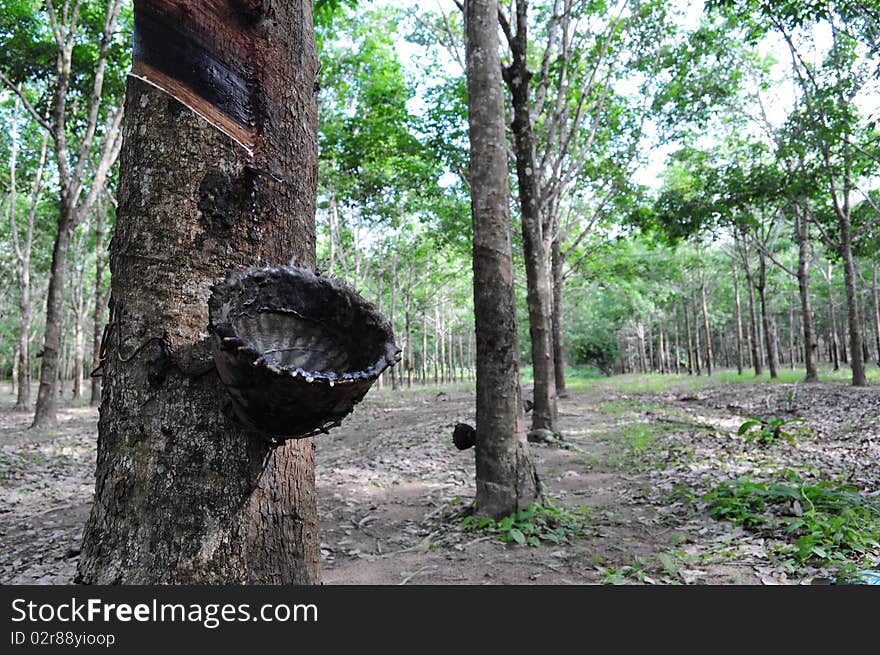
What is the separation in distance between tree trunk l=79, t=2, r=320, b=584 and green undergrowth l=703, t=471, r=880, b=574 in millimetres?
3483

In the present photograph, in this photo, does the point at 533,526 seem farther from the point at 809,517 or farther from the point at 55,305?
the point at 55,305

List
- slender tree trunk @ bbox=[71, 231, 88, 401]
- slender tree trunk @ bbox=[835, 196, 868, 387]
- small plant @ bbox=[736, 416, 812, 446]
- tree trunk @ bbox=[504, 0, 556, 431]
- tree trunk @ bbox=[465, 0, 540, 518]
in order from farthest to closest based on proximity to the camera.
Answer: slender tree trunk @ bbox=[71, 231, 88, 401] → slender tree trunk @ bbox=[835, 196, 868, 387] → tree trunk @ bbox=[504, 0, 556, 431] → small plant @ bbox=[736, 416, 812, 446] → tree trunk @ bbox=[465, 0, 540, 518]

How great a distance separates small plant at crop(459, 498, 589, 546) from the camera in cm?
452

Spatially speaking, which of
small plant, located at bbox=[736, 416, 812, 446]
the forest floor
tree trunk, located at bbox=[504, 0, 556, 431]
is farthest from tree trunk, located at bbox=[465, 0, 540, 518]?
small plant, located at bbox=[736, 416, 812, 446]

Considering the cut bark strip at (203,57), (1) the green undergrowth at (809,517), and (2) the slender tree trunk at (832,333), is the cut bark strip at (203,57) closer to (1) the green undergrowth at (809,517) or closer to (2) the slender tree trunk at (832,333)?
(1) the green undergrowth at (809,517)

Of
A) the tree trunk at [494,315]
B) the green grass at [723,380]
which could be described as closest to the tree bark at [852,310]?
the green grass at [723,380]

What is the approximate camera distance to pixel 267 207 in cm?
168

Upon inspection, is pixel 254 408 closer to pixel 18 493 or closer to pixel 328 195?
pixel 18 493

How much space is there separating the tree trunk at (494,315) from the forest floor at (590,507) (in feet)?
1.15

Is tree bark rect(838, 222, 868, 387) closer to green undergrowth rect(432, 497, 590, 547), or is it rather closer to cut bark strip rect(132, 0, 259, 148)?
green undergrowth rect(432, 497, 590, 547)

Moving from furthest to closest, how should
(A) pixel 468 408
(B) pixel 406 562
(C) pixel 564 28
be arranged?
1. (A) pixel 468 408
2. (C) pixel 564 28
3. (B) pixel 406 562
